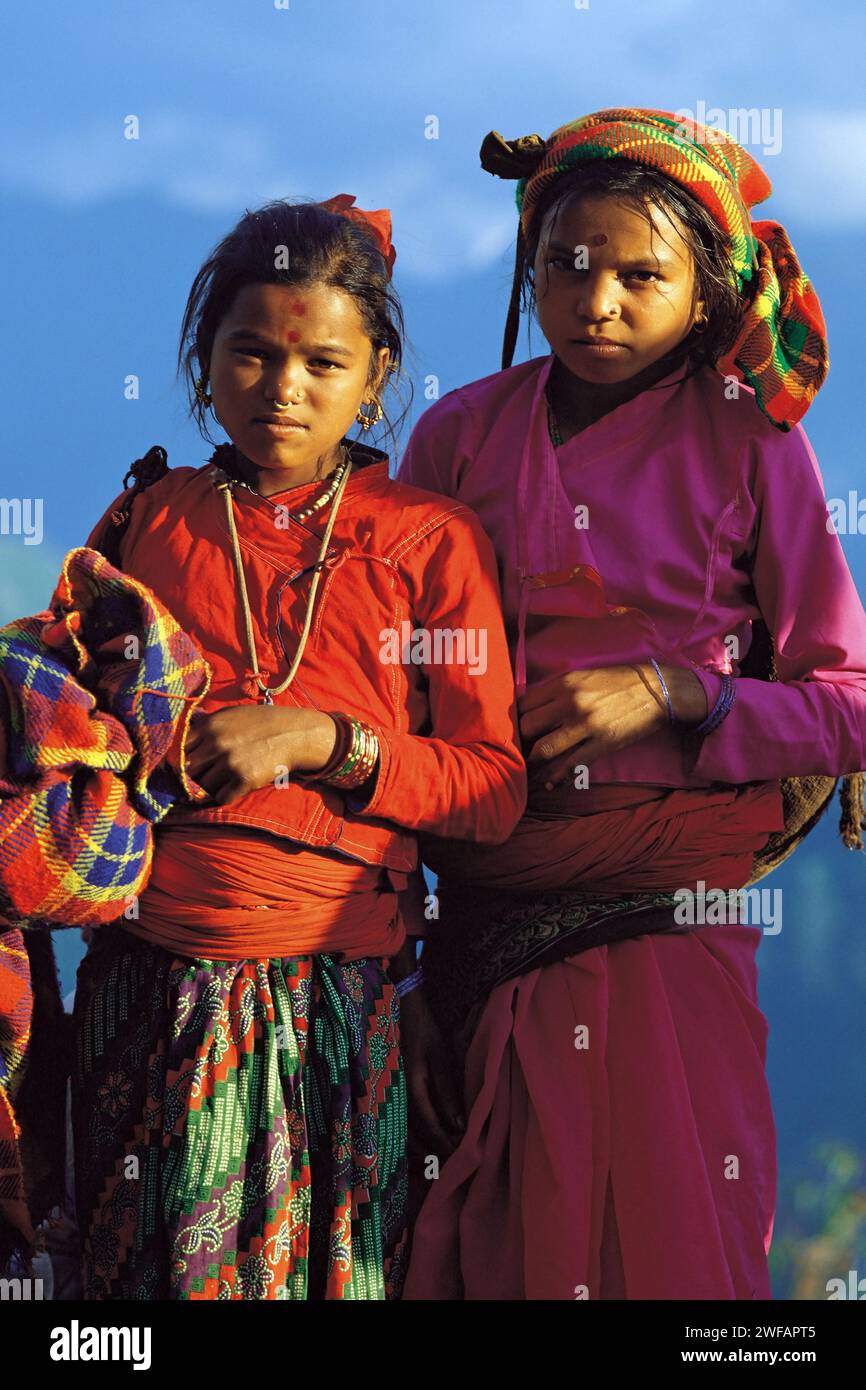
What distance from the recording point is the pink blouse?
2631mm

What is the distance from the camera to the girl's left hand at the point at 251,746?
89.9 inches

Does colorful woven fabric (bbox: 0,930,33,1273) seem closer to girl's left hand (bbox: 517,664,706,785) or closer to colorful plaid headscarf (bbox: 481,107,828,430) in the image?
girl's left hand (bbox: 517,664,706,785)

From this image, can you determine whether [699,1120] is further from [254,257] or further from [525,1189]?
[254,257]

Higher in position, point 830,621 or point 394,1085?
point 830,621

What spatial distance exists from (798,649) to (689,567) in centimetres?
22

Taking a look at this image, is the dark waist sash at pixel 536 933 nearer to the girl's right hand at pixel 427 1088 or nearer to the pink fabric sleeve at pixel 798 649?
the girl's right hand at pixel 427 1088

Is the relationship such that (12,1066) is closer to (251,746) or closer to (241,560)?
(251,746)

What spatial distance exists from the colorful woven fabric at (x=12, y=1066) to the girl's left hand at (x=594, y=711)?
815mm

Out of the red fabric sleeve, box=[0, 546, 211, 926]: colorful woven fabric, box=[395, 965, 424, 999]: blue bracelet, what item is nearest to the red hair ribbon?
the red fabric sleeve

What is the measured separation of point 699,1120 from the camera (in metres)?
2.54

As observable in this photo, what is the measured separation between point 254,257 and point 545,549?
2.07 ft
